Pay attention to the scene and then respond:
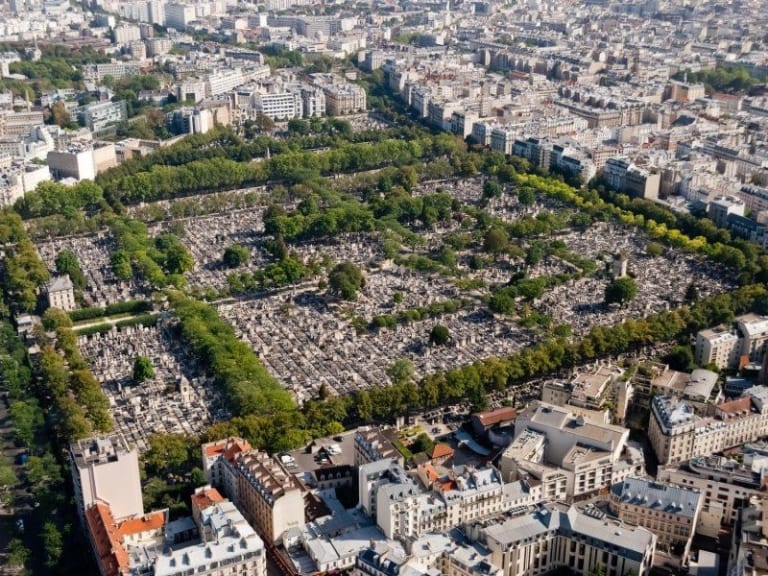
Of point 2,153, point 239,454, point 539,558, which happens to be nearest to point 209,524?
point 239,454

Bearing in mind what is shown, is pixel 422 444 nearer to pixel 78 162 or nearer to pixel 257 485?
pixel 257 485

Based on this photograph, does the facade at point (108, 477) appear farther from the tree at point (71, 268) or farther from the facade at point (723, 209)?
the facade at point (723, 209)

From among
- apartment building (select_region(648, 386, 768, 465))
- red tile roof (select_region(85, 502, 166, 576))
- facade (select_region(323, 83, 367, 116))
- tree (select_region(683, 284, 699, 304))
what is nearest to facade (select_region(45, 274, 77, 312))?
red tile roof (select_region(85, 502, 166, 576))

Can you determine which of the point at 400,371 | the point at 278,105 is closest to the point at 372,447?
the point at 400,371

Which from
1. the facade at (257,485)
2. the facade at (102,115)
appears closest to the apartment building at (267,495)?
the facade at (257,485)

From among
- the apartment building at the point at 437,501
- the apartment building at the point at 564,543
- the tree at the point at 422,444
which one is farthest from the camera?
the tree at the point at 422,444

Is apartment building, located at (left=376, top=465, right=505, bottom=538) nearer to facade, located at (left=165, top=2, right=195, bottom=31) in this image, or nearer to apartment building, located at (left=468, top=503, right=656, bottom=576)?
apartment building, located at (left=468, top=503, right=656, bottom=576)
